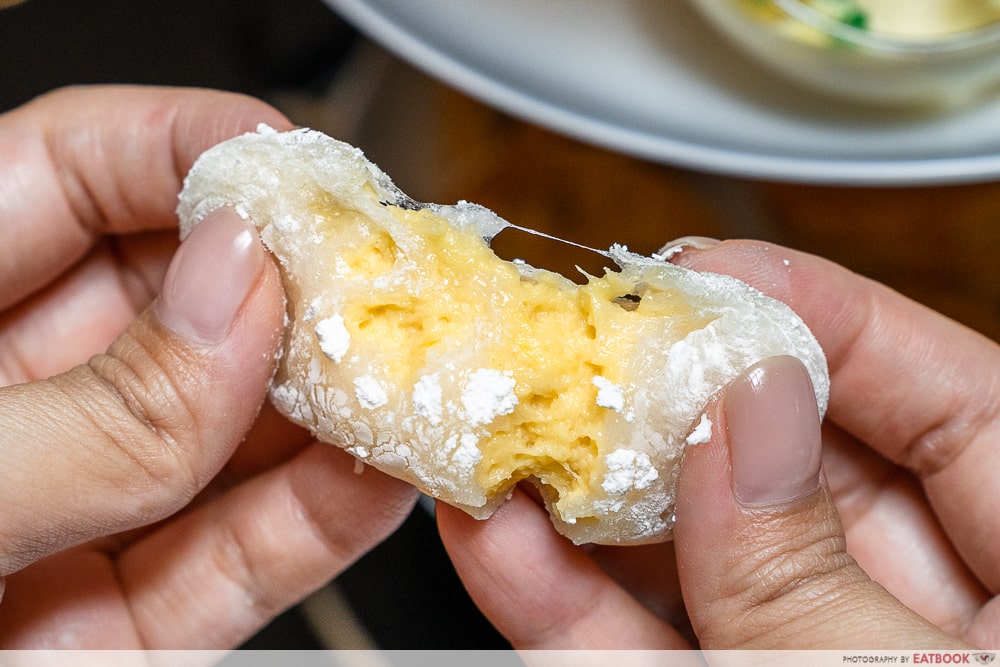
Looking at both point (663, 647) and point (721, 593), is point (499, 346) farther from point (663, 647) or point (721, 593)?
point (663, 647)

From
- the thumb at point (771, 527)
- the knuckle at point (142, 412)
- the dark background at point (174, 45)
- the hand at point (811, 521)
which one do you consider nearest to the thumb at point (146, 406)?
the knuckle at point (142, 412)

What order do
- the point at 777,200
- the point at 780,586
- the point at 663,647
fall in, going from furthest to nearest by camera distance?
the point at 777,200 → the point at 663,647 → the point at 780,586

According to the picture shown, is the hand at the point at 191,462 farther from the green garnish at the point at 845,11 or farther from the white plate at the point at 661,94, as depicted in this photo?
the green garnish at the point at 845,11

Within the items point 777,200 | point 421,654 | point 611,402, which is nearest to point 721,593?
point 611,402

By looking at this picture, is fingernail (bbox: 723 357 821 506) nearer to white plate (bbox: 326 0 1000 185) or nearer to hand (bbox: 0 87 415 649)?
hand (bbox: 0 87 415 649)

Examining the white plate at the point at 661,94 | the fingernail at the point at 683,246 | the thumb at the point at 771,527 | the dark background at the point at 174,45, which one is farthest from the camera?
the dark background at the point at 174,45

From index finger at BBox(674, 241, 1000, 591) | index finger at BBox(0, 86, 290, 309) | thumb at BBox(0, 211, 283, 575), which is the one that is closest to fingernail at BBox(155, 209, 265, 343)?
thumb at BBox(0, 211, 283, 575)
